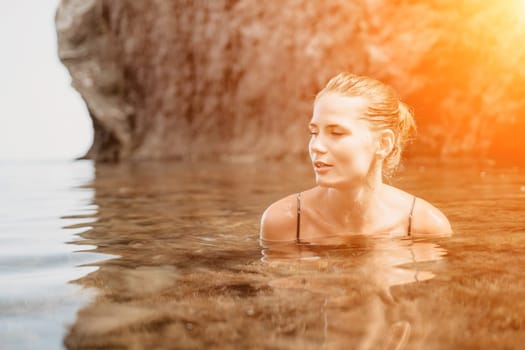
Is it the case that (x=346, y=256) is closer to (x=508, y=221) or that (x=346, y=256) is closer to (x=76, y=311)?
(x=76, y=311)

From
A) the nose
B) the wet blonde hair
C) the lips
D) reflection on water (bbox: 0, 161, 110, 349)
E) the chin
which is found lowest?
reflection on water (bbox: 0, 161, 110, 349)

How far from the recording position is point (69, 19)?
1859cm

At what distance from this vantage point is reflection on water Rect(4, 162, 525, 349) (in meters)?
1.60

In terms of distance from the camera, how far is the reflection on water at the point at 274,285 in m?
1.60

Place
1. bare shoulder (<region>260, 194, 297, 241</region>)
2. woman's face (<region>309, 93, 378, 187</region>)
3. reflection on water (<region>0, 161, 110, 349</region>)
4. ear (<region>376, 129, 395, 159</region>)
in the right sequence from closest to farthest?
1. reflection on water (<region>0, 161, 110, 349</region>)
2. woman's face (<region>309, 93, 378, 187</region>)
3. ear (<region>376, 129, 395, 159</region>)
4. bare shoulder (<region>260, 194, 297, 241</region>)

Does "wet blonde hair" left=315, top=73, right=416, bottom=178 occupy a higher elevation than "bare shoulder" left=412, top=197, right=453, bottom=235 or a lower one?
higher

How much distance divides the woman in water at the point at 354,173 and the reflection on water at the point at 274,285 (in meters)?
0.11

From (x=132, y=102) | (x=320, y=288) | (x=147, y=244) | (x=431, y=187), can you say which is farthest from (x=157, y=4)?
(x=320, y=288)

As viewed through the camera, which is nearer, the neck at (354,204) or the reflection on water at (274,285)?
the reflection on water at (274,285)

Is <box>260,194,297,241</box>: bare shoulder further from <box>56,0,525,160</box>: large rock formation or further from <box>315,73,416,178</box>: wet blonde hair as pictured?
<box>56,0,525,160</box>: large rock formation

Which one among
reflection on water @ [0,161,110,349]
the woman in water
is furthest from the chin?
reflection on water @ [0,161,110,349]

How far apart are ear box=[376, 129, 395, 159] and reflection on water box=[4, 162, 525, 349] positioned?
449 mm

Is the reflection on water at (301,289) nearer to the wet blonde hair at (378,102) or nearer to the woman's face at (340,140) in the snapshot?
the woman's face at (340,140)

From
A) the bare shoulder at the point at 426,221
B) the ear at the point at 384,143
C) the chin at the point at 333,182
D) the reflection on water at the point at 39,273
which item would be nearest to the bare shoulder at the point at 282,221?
the chin at the point at 333,182
